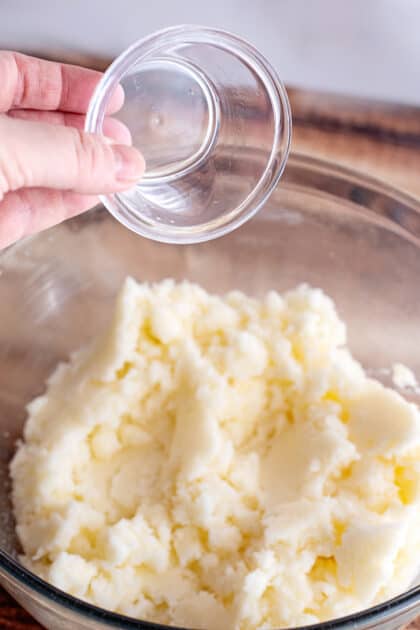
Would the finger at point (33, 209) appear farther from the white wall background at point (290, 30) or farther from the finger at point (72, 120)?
the white wall background at point (290, 30)

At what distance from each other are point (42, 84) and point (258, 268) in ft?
2.52

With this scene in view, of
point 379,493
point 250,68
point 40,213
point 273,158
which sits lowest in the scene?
point 379,493

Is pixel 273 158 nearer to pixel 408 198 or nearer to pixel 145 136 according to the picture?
pixel 145 136

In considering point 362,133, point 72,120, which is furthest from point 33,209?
point 362,133

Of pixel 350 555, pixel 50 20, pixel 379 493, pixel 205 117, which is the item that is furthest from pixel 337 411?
pixel 50 20

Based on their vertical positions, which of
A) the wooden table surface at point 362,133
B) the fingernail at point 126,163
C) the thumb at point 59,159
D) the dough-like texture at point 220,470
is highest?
the wooden table surface at point 362,133

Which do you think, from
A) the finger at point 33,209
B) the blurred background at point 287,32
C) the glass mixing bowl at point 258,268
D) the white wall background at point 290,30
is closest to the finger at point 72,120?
the finger at point 33,209

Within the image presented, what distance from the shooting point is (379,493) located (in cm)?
152

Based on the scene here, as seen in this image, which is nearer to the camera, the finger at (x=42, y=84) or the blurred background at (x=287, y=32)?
the finger at (x=42, y=84)

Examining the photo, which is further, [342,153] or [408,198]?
[342,153]

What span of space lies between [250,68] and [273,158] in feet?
0.59

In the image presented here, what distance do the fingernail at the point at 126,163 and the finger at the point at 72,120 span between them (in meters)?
0.19

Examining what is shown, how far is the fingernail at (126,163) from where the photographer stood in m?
1.28

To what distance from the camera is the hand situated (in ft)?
3.84
